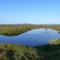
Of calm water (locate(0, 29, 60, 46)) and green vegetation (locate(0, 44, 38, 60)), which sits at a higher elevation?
green vegetation (locate(0, 44, 38, 60))

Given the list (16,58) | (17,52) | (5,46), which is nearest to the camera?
(16,58)

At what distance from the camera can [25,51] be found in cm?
2141

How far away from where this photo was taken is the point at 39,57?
64.5 feet

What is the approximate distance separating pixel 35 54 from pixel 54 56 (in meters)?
2.06

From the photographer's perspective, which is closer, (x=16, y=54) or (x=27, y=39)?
(x=16, y=54)

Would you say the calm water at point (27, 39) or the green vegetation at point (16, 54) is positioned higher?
the green vegetation at point (16, 54)

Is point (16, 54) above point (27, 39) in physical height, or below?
above

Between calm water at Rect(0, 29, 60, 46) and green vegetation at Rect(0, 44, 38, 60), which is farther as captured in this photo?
calm water at Rect(0, 29, 60, 46)

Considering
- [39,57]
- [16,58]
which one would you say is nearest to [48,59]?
[39,57]

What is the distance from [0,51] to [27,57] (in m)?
3.20

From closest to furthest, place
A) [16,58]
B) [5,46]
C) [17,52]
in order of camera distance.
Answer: [16,58], [17,52], [5,46]

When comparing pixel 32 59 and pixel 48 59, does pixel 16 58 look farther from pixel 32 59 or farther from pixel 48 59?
pixel 48 59

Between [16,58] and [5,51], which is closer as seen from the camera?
[16,58]

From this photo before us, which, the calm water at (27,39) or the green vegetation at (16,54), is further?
the calm water at (27,39)
